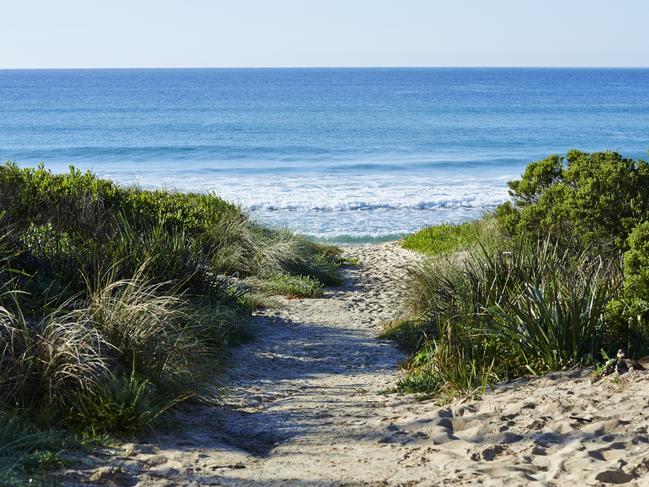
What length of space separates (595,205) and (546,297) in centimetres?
480

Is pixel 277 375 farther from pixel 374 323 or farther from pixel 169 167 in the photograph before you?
pixel 169 167

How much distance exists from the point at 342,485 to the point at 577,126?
58.3 m

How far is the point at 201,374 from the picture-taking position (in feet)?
23.0

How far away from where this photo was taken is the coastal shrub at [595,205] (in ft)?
38.0

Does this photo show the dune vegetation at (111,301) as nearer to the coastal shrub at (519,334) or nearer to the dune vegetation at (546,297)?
the coastal shrub at (519,334)

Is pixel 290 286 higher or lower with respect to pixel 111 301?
lower

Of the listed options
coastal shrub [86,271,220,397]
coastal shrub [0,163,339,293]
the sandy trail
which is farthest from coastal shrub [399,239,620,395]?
coastal shrub [0,163,339,293]

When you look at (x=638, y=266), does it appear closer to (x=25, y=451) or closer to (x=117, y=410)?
(x=117, y=410)

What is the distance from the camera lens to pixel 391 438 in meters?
5.66

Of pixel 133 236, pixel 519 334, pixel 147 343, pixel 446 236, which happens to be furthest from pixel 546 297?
pixel 446 236

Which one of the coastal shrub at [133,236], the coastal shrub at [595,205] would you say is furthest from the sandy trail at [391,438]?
the coastal shrub at [595,205]

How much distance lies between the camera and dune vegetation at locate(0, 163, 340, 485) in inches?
218

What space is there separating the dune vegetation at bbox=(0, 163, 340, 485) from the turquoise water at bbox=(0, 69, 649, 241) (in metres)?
6.95

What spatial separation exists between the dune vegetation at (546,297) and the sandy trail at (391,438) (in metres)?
0.41
